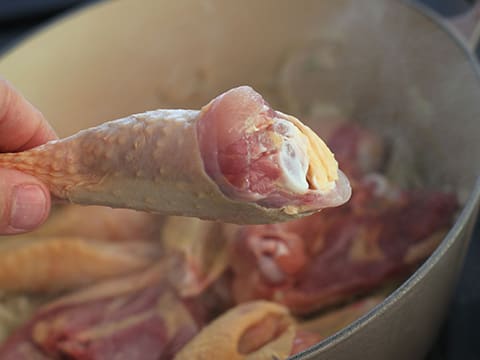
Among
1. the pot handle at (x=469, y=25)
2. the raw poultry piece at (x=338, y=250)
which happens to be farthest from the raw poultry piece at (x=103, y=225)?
the pot handle at (x=469, y=25)

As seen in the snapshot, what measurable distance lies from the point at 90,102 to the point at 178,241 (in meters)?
0.31

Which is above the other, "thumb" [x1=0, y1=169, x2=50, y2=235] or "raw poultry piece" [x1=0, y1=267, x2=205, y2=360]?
"thumb" [x1=0, y1=169, x2=50, y2=235]

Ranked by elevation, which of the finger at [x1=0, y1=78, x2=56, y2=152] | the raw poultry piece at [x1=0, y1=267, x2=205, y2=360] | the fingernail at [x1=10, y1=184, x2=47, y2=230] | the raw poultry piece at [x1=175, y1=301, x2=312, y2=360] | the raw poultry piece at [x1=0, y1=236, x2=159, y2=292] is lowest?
the raw poultry piece at [x1=0, y1=267, x2=205, y2=360]

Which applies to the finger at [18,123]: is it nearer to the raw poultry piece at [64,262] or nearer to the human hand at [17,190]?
the human hand at [17,190]

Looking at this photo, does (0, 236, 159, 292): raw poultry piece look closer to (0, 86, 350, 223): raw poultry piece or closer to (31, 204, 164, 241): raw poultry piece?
(31, 204, 164, 241): raw poultry piece

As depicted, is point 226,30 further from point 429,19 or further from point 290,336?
point 290,336

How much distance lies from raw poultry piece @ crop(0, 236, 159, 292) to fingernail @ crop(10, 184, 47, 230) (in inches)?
11.7

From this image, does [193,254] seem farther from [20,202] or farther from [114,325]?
[20,202]

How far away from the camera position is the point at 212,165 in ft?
1.39

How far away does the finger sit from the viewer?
0.54m

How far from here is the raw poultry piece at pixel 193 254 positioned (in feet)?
2.47

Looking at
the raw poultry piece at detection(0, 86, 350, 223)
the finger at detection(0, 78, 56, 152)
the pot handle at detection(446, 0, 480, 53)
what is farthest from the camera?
the pot handle at detection(446, 0, 480, 53)

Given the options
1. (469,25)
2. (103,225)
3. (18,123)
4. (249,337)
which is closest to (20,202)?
(18,123)

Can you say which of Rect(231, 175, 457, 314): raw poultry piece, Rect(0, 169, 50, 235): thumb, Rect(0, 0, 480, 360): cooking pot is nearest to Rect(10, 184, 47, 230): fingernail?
Rect(0, 169, 50, 235): thumb
